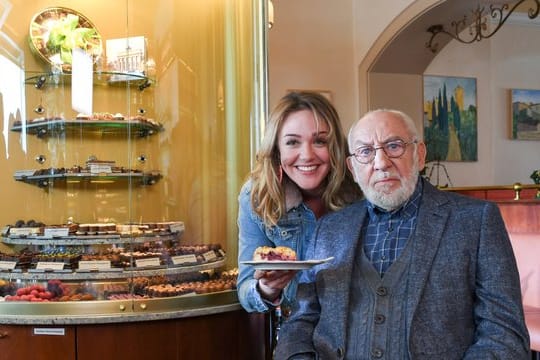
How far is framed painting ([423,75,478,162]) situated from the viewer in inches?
294

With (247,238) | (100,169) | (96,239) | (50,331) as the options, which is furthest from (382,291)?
(100,169)

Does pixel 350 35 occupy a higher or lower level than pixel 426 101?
higher

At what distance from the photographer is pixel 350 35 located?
21.7ft

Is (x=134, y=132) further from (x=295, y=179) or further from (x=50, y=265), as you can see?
(x=295, y=179)

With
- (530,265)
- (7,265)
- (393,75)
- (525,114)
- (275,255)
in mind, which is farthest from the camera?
(525,114)

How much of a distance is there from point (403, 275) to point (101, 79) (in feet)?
6.90

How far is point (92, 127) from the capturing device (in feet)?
10.2

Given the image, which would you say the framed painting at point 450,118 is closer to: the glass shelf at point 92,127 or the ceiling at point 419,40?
the ceiling at point 419,40

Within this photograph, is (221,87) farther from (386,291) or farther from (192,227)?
(386,291)

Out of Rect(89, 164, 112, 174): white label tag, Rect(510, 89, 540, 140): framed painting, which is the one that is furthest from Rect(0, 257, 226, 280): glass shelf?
Rect(510, 89, 540, 140): framed painting

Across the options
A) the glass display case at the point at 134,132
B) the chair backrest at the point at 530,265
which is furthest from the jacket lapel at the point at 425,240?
the glass display case at the point at 134,132

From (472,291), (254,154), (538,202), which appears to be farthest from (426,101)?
(472,291)

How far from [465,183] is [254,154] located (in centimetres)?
540

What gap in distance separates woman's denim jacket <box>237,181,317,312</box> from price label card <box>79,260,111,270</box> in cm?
90
